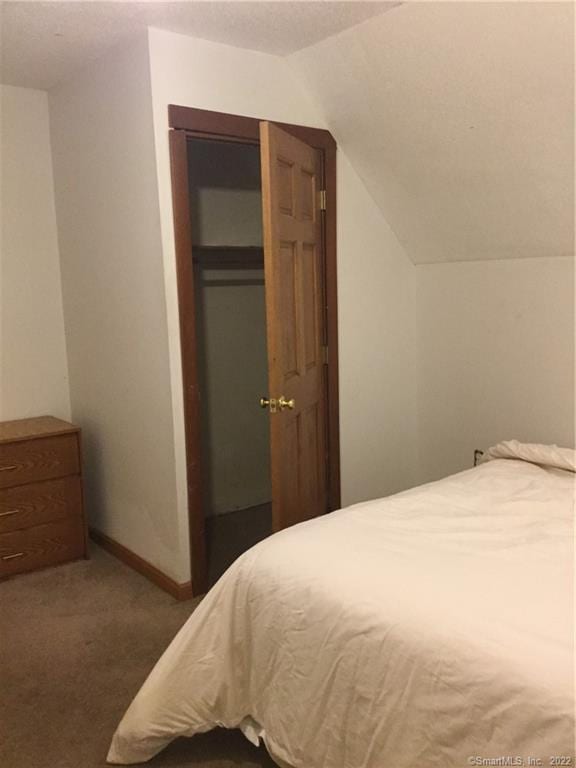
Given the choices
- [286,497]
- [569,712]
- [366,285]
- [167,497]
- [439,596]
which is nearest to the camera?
[569,712]

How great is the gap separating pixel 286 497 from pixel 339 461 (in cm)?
90

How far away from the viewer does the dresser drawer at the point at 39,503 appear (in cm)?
320

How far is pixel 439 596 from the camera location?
1.62m

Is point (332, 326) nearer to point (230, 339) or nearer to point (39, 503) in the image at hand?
point (230, 339)

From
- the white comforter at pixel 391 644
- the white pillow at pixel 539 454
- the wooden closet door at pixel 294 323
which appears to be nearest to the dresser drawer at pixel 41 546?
the wooden closet door at pixel 294 323

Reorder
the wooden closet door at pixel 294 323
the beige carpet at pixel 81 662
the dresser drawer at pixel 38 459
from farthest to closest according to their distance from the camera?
the dresser drawer at pixel 38 459 < the wooden closet door at pixel 294 323 < the beige carpet at pixel 81 662

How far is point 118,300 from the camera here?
316cm

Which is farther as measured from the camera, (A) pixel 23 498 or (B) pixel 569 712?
(A) pixel 23 498

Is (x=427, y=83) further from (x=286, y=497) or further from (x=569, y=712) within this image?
(x=569, y=712)

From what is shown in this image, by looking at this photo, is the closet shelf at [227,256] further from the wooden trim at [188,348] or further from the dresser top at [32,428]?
the dresser top at [32,428]

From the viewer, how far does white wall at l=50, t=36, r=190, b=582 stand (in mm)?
2861

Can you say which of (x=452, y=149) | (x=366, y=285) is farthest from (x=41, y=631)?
(x=452, y=149)

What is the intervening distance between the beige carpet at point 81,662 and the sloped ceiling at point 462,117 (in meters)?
2.11

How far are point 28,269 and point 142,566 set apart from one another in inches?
63.6
